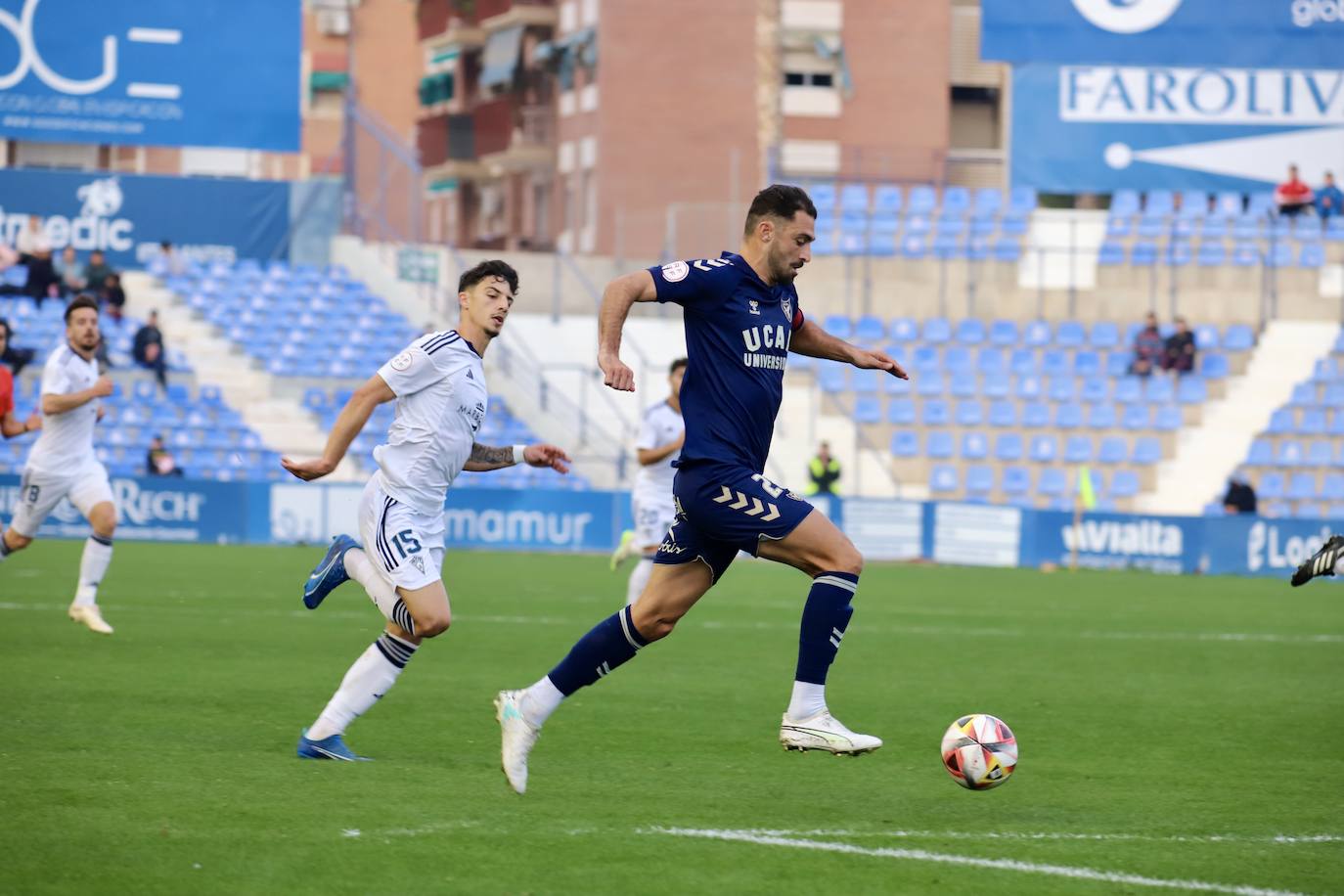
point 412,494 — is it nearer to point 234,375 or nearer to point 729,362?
point 729,362

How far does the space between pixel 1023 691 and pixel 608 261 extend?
992 inches

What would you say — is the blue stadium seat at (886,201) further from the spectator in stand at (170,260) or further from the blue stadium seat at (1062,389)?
the spectator in stand at (170,260)

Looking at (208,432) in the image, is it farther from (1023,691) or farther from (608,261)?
(1023,691)

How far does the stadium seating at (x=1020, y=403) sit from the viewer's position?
31.9m

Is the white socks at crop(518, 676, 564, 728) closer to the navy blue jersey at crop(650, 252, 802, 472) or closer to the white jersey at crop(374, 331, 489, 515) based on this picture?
the navy blue jersey at crop(650, 252, 802, 472)

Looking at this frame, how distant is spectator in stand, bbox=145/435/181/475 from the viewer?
28.1 m

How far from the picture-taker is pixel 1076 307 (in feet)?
114

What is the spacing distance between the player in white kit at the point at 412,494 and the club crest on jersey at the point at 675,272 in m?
1.04

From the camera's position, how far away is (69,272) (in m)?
33.6

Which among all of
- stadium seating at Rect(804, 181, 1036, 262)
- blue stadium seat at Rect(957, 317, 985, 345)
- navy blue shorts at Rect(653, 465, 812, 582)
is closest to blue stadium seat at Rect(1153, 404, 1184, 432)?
blue stadium seat at Rect(957, 317, 985, 345)

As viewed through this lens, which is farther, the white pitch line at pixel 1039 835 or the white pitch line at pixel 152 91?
the white pitch line at pixel 152 91

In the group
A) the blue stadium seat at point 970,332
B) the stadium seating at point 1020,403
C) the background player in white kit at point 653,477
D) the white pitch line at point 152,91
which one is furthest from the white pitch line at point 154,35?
the background player in white kit at point 653,477

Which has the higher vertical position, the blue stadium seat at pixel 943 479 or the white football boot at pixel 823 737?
the white football boot at pixel 823 737

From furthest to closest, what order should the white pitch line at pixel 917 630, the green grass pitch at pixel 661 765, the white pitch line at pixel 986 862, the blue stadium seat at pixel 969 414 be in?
the blue stadium seat at pixel 969 414 → the white pitch line at pixel 917 630 → the green grass pitch at pixel 661 765 → the white pitch line at pixel 986 862
